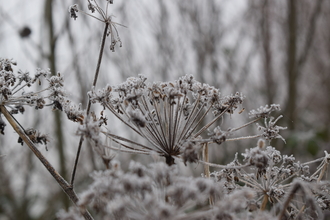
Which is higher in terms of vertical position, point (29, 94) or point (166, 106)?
point (29, 94)

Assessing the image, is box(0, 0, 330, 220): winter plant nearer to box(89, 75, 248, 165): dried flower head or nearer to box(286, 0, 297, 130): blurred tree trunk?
box(89, 75, 248, 165): dried flower head

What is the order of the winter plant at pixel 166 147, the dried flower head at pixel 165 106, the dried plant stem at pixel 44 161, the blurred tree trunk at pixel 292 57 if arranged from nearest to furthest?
the winter plant at pixel 166 147
the dried plant stem at pixel 44 161
the dried flower head at pixel 165 106
the blurred tree trunk at pixel 292 57

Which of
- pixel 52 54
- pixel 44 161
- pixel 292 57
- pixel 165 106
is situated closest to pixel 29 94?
pixel 44 161

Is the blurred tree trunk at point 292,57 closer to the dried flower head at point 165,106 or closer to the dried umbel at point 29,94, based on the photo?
the dried flower head at point 165,106

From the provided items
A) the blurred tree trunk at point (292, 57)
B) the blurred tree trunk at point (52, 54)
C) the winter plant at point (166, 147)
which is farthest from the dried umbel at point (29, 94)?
the blurred tree trunk at point (292, 57)

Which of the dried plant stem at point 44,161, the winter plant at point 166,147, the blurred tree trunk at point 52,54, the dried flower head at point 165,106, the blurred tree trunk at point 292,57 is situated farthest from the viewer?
the blurred tree trunk at point 292,57

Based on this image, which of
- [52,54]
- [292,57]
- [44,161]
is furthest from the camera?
[292,57]

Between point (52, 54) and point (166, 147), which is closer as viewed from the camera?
point (166, 147)

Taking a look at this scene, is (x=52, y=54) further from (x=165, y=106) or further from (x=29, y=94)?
(x=165, y=106)

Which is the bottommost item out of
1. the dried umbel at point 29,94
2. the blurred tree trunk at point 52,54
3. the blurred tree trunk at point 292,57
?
the blurred tree trunk at point 292,57

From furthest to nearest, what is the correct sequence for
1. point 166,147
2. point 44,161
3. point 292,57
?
point 292,57 → point 166,147 → point 44,161

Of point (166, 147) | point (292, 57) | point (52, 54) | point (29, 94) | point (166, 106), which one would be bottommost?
point (292, 57)
